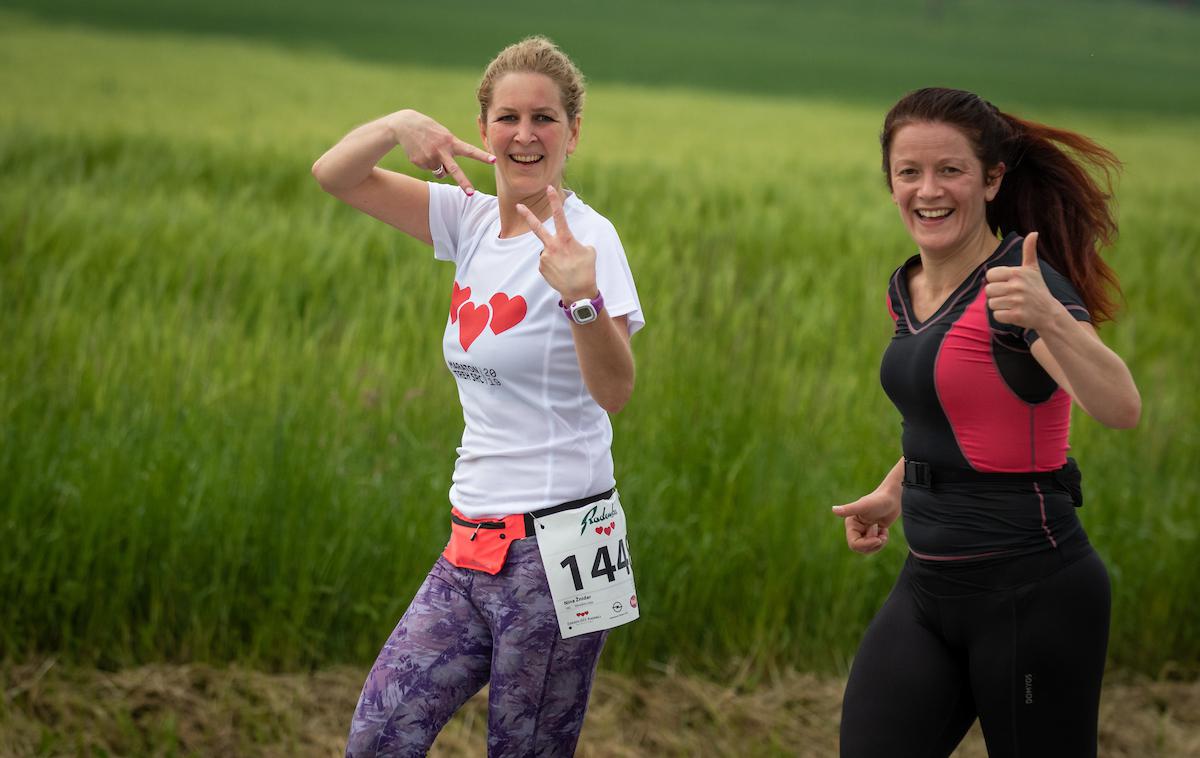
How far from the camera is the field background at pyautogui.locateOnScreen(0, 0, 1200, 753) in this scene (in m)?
4.00

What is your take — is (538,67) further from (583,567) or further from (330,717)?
(330,717)

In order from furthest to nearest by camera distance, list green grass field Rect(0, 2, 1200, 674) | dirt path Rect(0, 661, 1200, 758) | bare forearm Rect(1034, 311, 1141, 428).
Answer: green grass field Rect(0, 2, 1200, 674)
dirt path Rect(0, 661, 1200, 758)
bare forearm Rect(1034, 311, 1141, 428)

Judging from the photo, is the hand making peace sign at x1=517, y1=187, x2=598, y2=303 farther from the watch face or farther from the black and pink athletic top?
the black and pink athletic top

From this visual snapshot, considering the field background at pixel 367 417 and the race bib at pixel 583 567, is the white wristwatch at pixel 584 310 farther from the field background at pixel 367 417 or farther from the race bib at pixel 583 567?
the field background at pixel 367 417

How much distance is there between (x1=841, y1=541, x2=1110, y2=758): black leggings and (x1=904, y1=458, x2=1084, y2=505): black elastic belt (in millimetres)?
130

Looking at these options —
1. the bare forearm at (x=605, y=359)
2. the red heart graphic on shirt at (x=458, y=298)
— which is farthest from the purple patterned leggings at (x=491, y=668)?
the red heart graphic on shirt at (x=458, y=298)

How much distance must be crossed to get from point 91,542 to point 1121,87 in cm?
5053

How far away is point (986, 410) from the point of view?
7.50 ft

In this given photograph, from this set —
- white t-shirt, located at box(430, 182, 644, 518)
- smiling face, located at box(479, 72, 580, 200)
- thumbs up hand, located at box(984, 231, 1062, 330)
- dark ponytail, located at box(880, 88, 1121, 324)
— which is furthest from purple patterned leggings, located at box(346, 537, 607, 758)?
dark ponytail, located at box(880, 88, 1121, 324)

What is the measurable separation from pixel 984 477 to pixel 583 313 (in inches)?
33.7

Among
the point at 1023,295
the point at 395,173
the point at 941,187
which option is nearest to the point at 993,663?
the point at 1023,295

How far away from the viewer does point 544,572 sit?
231 centimetres

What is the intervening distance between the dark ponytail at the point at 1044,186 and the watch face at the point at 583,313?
30.1 inches

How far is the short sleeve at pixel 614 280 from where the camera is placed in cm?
223
